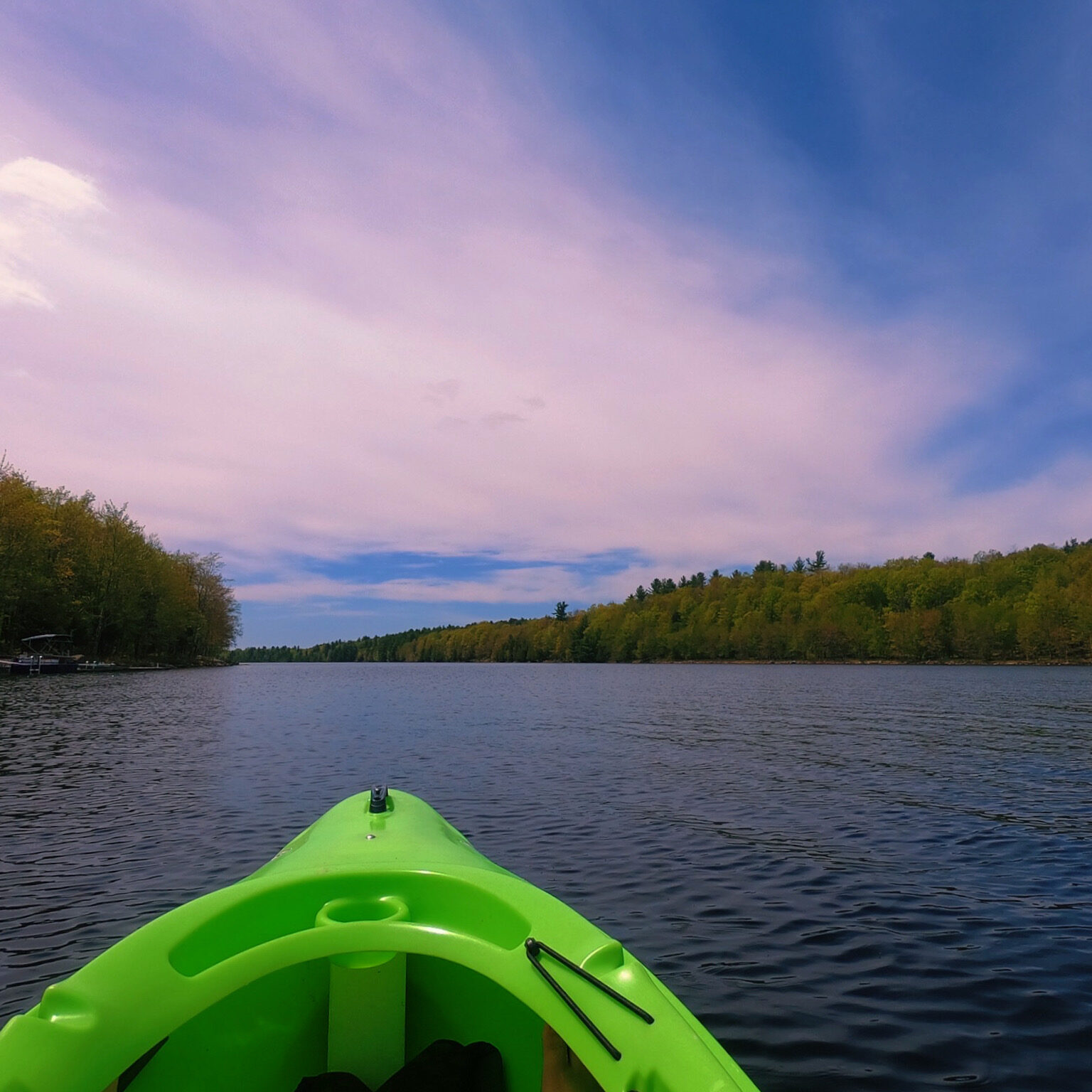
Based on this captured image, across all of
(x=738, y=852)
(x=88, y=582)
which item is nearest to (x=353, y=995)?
(x=738, y=852)

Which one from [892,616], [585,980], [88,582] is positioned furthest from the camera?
[892,616]

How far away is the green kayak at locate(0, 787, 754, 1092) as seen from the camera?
3.23 meters

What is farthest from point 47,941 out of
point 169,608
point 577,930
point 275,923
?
point 169,608

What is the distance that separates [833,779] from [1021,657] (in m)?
129

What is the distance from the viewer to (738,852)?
11.4 meters

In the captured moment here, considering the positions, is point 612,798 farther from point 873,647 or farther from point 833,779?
point 873,647

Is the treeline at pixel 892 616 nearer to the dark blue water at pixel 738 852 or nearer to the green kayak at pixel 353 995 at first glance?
the dark blue water at pixel 738 852

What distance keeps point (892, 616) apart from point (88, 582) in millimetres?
125475

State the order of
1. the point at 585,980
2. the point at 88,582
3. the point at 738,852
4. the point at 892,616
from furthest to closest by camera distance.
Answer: the point at 892,616 → the point at 88,582 → the point at 738,852 → the point at 585,980

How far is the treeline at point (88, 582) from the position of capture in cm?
6128

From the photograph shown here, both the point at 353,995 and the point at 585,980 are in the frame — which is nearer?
the point at 585,980

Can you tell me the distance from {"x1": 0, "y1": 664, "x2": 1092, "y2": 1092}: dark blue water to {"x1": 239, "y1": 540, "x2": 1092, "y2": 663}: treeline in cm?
10977

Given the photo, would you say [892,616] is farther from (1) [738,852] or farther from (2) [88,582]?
(1) [738,852]

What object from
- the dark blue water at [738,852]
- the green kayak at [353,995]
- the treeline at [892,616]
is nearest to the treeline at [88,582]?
the dark blue water at [738,852]
